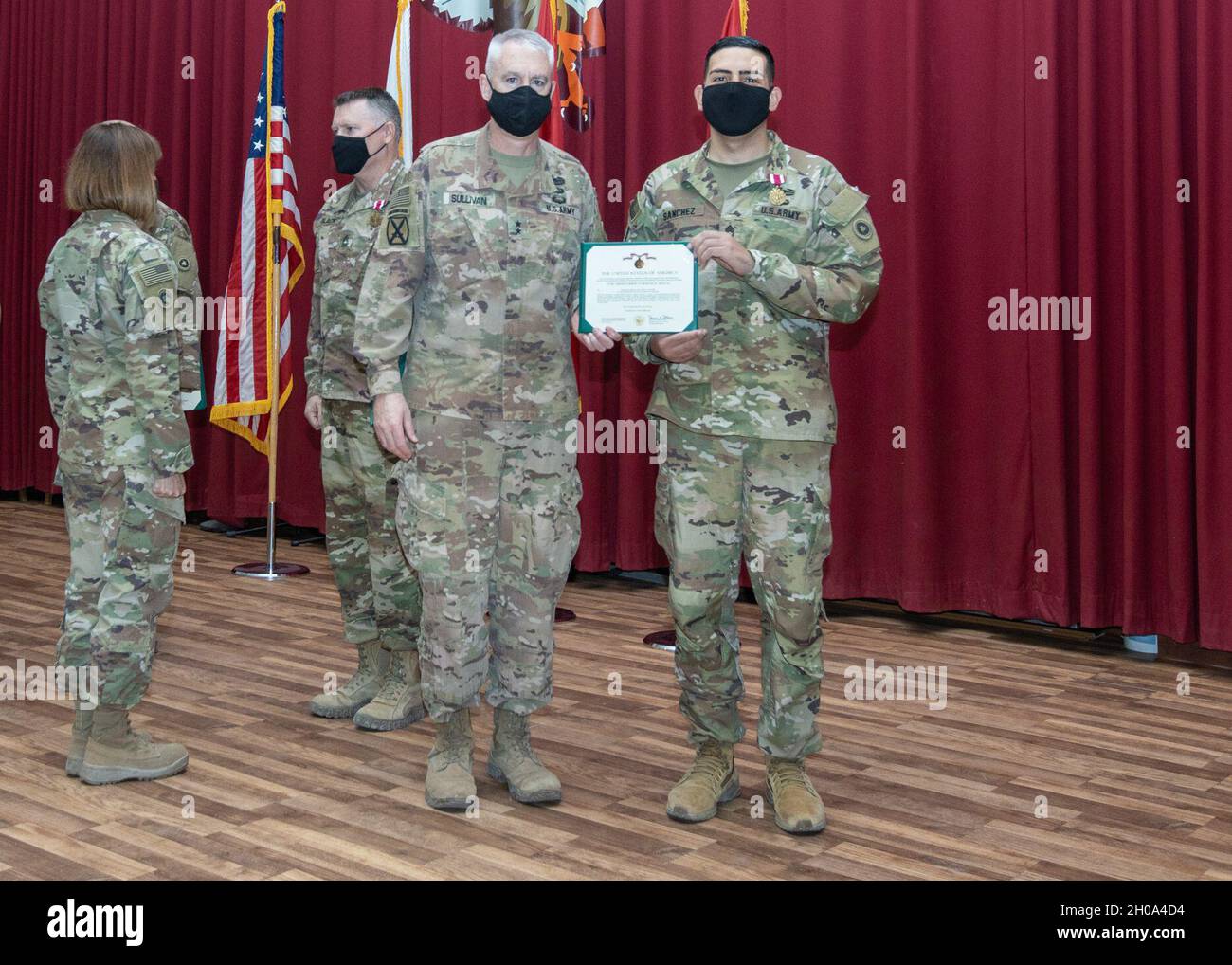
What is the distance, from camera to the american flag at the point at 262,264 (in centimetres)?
529

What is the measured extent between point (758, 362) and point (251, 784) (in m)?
1.43

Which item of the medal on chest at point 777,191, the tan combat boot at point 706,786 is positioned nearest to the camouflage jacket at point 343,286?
the medal on chest at point 777,191

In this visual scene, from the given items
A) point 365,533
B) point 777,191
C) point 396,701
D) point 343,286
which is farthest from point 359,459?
point 777,191

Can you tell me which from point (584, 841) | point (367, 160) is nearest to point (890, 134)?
point (367, 160)

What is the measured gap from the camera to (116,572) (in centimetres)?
262

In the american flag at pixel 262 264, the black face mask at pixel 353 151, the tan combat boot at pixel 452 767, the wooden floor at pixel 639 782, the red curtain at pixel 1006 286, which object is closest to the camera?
the wooden floor at pixel 639 782

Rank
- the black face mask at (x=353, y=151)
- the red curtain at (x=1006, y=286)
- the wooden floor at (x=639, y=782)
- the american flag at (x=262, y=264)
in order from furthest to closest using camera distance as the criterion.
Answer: the american flag at (x=262, y=264), the red curtain at (x=1006, y=286), the black face mask at (x=353, y=151), the wooden floor at (x=639, y=782)

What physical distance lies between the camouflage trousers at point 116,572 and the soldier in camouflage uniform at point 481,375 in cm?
55

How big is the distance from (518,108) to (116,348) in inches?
39.0

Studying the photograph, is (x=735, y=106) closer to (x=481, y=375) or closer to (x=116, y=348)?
(x=481, y=375)

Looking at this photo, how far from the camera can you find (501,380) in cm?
250

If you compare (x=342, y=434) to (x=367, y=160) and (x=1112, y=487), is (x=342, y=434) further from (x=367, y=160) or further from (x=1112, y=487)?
(x=1112, y=487)

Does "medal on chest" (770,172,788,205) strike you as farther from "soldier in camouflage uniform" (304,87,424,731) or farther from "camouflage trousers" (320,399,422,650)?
"camouflage trousers" (320,399,422,650)

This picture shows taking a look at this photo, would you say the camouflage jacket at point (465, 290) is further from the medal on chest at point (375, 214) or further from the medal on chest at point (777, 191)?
the medal on chest at point (375, 214)
